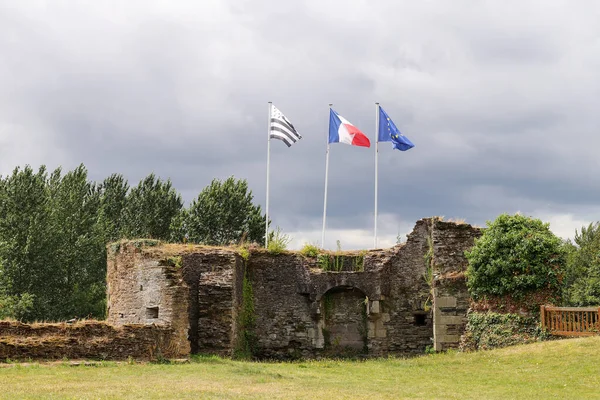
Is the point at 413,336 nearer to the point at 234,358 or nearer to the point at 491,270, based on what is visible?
the point at 491,270

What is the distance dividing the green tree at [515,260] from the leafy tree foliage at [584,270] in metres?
10.5

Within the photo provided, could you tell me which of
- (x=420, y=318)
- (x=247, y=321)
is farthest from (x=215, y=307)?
(x=420, y=318)

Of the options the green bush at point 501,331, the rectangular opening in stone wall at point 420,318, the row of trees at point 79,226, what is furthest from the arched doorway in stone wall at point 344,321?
the row of trees at point 79,226

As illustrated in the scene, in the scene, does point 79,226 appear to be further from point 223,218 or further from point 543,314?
point 543,314

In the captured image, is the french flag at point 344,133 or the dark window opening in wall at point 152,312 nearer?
the dark window opening in wall at point 152,312

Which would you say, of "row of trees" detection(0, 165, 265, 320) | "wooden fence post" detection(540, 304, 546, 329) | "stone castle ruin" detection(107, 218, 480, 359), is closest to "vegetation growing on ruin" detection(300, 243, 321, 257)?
"stone castle ruin" detection(107, 218, 480, 359)

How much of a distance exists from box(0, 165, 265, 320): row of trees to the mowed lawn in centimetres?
2436

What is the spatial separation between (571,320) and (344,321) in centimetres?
845

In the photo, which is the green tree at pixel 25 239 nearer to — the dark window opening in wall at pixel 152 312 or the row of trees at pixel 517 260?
the dark window opening in wall at pixel 152 312

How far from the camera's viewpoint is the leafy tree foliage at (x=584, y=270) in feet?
143

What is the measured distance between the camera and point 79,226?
5012 centimetres

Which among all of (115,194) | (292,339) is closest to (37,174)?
(115,194)

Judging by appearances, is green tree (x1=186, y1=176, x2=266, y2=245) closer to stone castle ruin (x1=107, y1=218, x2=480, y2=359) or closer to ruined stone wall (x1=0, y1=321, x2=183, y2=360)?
stone castle ruin (x1=107, y1=218, x2=480, y2=359)

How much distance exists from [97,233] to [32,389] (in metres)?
35.4
